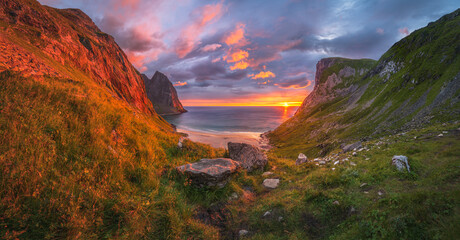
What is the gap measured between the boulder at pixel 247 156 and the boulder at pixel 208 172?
3386 mm

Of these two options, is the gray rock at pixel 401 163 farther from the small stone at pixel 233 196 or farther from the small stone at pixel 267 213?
the small stone at pixel 233 196

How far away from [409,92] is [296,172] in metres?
58.0

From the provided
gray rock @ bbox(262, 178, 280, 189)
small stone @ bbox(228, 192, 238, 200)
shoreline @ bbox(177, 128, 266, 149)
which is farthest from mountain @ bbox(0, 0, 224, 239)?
shoreline @ bbox(177, 128, 266, 149)

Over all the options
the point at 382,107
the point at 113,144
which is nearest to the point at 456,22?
the point at 382,107

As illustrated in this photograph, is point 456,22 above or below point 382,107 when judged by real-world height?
above

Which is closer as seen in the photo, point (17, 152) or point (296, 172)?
point (17, 152)

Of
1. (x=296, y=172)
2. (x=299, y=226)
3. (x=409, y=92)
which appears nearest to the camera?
(x=299, y=226)

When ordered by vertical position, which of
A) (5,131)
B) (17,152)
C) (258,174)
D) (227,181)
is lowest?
(258,174)

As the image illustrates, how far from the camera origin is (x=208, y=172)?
25.5 ft

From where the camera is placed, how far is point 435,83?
38.6 m

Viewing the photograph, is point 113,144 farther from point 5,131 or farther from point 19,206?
point 19,206

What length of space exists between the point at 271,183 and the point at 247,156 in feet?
10.6

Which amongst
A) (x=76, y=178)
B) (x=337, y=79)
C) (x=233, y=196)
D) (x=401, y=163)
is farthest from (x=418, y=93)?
(x=337, y=79)

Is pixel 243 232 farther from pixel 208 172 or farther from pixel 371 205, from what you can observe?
pixel 371 205
